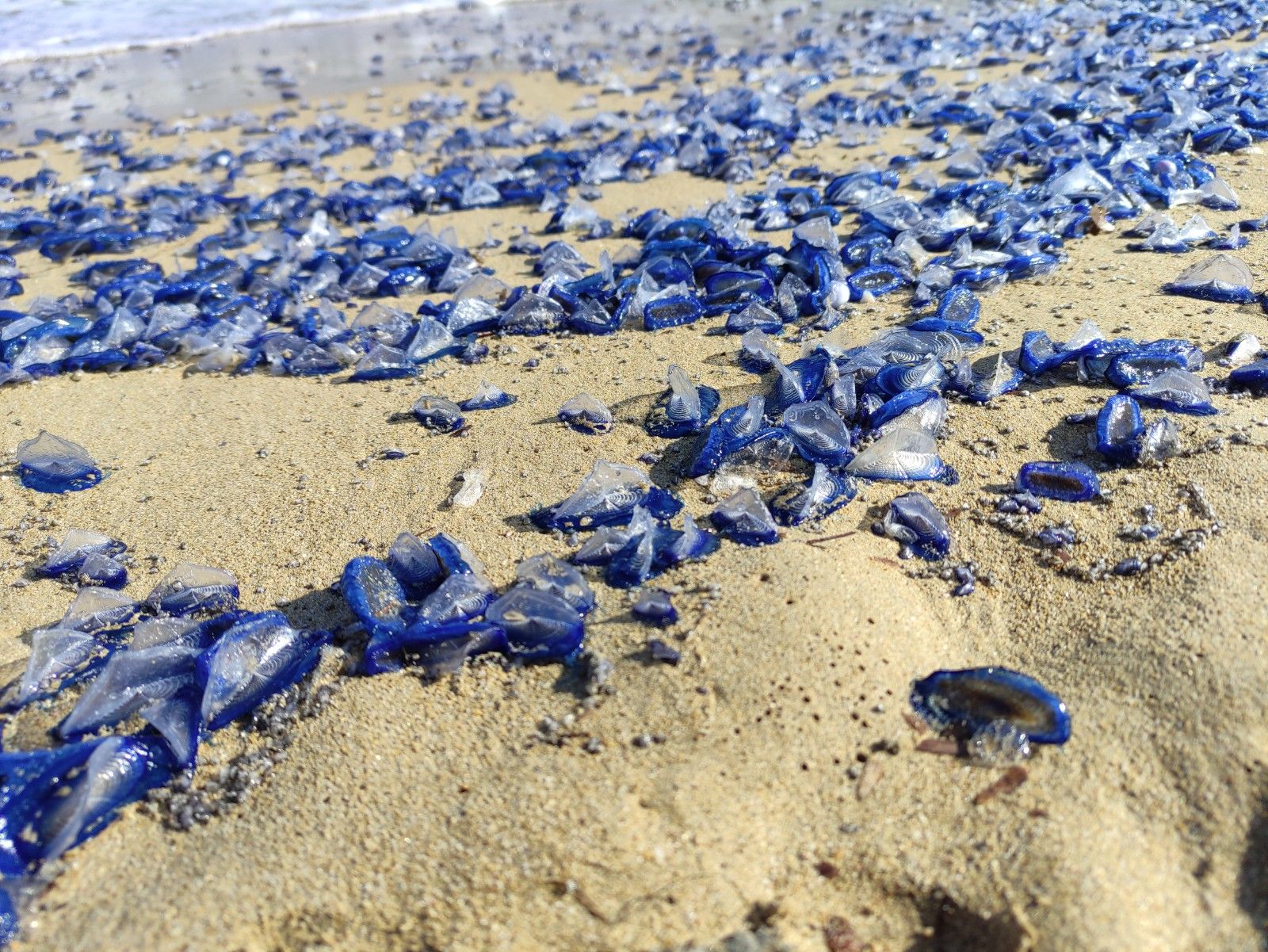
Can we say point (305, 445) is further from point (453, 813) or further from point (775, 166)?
point (775, 166)

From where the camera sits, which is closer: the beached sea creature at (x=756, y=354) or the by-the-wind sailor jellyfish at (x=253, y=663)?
the by-the-wind sailor jellyfish at (x=253, y=663)

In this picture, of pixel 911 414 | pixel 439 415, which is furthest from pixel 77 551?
pixel 911 414

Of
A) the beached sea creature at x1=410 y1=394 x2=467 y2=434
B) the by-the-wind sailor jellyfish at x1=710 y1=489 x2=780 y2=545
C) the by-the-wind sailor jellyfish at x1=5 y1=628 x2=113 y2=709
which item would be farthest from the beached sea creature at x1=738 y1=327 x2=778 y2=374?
the by-the-wind sailor jellyfish at x1=5 y1=628 x2=113 y2=709

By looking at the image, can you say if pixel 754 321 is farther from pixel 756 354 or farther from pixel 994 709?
pixel 994 709

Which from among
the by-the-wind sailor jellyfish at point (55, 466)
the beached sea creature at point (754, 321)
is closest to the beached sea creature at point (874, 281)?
the beached sea creature at point (754, 321)

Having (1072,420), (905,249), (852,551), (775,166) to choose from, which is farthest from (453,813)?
(775,166)

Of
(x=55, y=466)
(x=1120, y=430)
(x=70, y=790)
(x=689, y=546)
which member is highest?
(x=1120, y=430)

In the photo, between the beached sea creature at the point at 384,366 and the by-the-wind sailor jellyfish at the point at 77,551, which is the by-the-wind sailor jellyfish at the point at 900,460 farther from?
the by-the-wind sailor jellyfish at the point at 77,551
